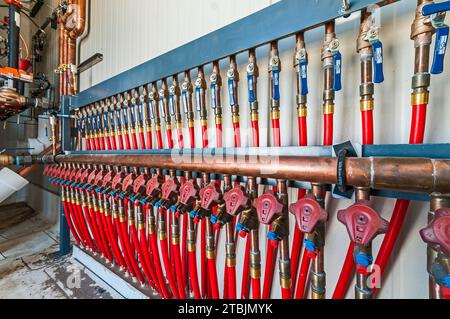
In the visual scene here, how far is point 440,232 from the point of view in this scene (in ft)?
0.98

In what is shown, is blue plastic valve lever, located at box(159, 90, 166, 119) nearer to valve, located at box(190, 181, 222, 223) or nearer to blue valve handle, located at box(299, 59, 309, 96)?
valve, located at box(190, 181, 222, 223)

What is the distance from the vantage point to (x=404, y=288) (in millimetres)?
474

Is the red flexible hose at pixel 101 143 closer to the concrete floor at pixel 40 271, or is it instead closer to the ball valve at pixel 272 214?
the concrete floor at pixel 40 271

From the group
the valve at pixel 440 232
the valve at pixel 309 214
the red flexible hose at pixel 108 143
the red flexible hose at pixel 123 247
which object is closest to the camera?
the valve at pixel 440 232

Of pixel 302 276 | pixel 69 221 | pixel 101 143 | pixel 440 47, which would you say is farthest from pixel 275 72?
pixel 69 221

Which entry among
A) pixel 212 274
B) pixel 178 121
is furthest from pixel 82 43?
pixel 212 274

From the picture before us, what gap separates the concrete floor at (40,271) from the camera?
0.98 meters

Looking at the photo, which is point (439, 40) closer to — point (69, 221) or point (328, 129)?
point (328, 129)

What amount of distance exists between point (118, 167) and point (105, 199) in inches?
6.7

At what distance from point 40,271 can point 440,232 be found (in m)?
1.61

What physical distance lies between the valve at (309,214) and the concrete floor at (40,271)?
39.3 inches

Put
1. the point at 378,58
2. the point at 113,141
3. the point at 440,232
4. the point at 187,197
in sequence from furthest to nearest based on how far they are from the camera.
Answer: the point at 113,141 < the point at 187,197 < the point at 378,58 < the point at 440,232

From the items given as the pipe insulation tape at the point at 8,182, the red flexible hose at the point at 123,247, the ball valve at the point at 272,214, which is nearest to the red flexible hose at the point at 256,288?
the ball valve at the point at 272,214
